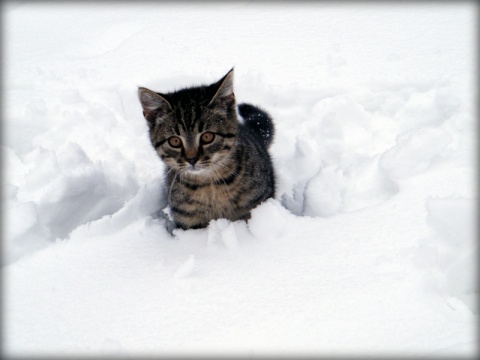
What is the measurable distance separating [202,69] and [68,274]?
2.56 m

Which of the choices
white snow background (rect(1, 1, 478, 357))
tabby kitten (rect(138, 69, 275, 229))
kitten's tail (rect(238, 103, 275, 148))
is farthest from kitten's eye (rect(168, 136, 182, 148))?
kitten's tail (rect(238, 103, 275, 148))

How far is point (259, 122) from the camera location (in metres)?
3.09

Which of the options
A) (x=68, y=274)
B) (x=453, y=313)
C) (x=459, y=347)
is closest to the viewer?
(x=459, y=347)

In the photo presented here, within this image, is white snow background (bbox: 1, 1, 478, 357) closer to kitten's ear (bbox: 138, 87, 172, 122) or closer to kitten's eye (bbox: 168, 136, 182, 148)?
kitten's eye (bbox: 168, 136, 182, 148)

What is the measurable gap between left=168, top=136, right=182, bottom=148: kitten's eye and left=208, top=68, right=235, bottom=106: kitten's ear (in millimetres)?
263

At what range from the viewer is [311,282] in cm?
168

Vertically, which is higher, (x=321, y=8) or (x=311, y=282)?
(x=321, y=8)

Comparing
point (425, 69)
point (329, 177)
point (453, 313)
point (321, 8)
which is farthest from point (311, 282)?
point (321, 8)

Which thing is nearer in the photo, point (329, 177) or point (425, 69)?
point (329, 177)

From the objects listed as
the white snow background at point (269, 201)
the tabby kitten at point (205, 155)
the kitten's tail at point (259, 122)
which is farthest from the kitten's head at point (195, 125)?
the kitten's tail at point (259, 122)

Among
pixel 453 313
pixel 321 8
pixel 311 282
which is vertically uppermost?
pixel 321 8

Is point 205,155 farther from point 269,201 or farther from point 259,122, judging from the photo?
point 259,122

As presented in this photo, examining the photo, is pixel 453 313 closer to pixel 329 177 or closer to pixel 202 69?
pixel 329 177

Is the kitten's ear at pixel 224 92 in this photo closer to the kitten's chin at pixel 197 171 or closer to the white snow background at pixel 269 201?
the kitten's chin at pixel 197 171
